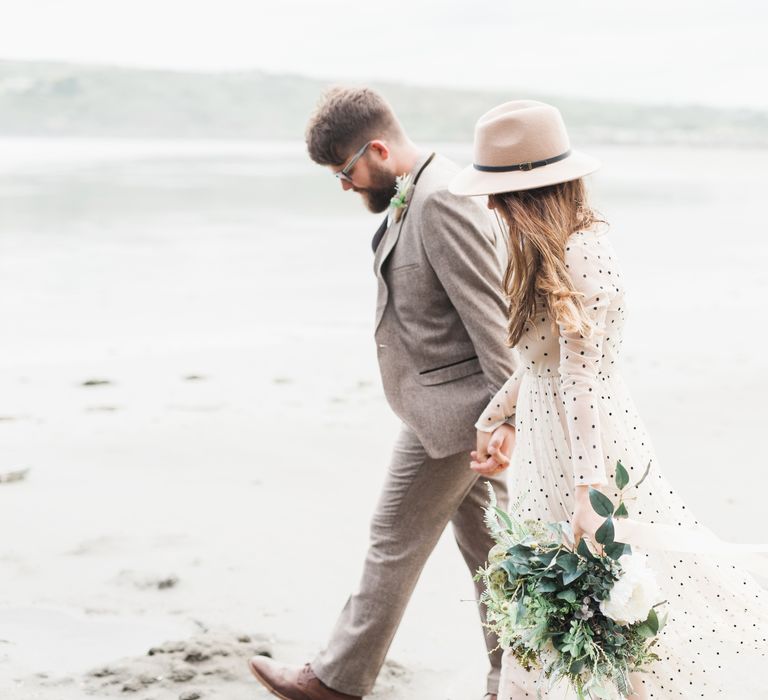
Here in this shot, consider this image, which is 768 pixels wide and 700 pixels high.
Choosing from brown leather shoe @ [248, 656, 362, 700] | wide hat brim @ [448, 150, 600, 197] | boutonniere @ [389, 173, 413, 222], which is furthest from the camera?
brown leather shoe @ [248, 656, 362, 700]

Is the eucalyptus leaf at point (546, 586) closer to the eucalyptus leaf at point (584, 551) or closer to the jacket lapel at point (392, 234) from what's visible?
the eucalyptus leaf at point (584, 551)

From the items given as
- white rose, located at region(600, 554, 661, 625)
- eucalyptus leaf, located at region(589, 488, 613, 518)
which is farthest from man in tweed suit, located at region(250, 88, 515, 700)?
white rose, located at region(600, 554, 661, 625)

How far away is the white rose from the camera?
2516mm

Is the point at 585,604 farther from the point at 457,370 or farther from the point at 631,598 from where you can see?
the point at 457,370

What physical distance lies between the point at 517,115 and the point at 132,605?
2667 millimetres

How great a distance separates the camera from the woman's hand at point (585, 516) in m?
2.71

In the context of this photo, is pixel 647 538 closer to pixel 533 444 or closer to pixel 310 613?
pixel 533 444

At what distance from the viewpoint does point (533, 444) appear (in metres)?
2.92

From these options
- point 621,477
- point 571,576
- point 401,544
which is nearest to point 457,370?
point 401,544

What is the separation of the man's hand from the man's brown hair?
3.33 feet

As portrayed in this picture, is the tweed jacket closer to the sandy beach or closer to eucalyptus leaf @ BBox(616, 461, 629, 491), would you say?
the sandy beach

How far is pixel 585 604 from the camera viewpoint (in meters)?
2.57

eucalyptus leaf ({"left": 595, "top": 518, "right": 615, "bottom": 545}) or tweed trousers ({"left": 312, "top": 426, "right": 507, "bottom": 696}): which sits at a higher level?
eucalyptus leaf ({"left": 595, "top": 518, "right": 615, "bottom": 545})

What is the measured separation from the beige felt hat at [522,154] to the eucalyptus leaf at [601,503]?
80 cm
